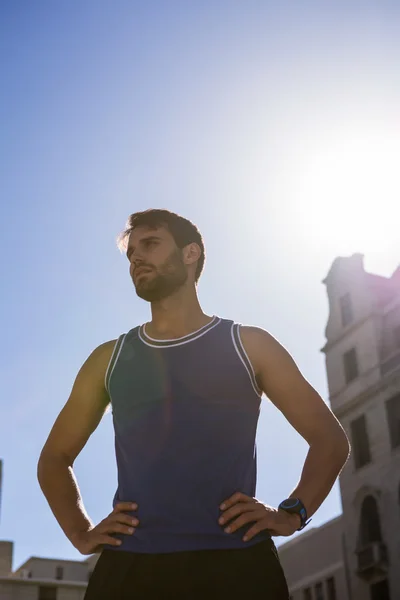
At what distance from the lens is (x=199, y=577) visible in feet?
10.5

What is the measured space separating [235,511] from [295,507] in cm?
33

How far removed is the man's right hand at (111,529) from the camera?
3334 mm

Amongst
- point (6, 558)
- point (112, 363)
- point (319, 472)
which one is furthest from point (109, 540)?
point (6, 558)

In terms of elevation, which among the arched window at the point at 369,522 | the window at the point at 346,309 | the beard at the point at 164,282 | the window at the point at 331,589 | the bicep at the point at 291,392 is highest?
the window at the point at 346,309

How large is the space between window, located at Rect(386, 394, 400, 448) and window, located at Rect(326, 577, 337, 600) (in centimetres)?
693

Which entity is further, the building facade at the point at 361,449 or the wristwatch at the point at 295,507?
the building facade at the point at 361,449

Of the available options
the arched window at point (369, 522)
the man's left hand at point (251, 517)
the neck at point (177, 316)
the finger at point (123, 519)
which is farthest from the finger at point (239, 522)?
the arched window at point (369, 522)

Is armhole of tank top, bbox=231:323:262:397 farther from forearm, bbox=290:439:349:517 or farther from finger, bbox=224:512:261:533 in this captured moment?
finger, bbox=224:512:261:533

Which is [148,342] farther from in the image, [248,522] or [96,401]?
[248,522]

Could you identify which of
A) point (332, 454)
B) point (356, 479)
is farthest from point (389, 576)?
point (332, 454)

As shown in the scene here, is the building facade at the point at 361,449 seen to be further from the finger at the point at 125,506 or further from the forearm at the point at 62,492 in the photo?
the finger at the point at 125,506

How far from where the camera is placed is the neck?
156 inches

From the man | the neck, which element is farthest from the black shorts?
the neck

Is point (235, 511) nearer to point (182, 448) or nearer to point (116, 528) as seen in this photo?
point (182, 448)
